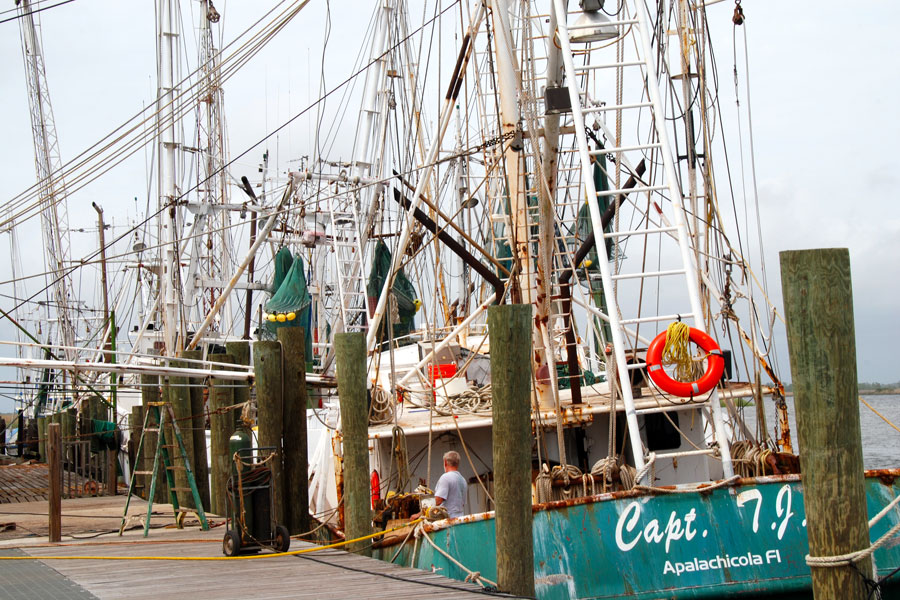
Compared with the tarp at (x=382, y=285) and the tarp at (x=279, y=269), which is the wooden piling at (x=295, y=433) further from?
the tarp at (x=279, y=269)

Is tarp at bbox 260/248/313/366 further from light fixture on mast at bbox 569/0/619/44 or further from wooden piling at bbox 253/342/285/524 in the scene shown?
light fixture on mast at bbox 569/0/619/44

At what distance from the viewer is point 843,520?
573 centimetres

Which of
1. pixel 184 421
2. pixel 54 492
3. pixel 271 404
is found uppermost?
pixel 271 404

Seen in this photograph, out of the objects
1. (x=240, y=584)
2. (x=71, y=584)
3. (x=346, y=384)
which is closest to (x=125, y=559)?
(x=71, y=584)

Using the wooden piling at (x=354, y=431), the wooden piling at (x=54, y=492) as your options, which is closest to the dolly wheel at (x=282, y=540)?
the wooden piling at (x=354, y=431)

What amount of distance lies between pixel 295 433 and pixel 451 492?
2.14m

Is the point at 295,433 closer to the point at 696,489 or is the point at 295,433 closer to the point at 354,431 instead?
the point at 354,431

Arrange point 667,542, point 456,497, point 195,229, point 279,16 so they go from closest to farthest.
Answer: point 667,542 < point 456,497 < point 279,16 < point 195,229

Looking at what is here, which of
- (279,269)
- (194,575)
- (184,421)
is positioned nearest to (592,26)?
(194,575)

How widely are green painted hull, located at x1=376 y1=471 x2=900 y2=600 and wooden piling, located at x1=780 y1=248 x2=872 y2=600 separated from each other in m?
3.39

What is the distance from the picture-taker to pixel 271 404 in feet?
37.6

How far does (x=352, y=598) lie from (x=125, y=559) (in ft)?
11.3

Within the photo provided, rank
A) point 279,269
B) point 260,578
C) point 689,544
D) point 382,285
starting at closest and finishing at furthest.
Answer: point 260,578, point 689,544, point 382,285, point 279,269

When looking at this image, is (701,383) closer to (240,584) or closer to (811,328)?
(811,328)
